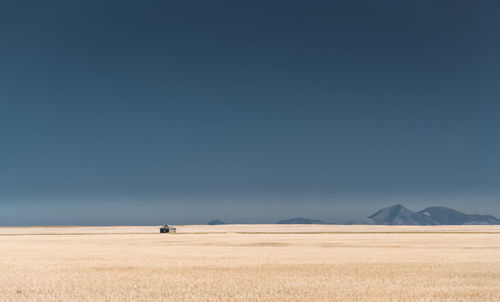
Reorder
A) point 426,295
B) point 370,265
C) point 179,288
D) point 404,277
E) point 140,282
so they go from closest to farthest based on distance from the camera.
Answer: point 426,295 < point 179,288 < point 140,282 < point 404,277 < point 370,265

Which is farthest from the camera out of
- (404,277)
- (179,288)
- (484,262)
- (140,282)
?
(484,262)

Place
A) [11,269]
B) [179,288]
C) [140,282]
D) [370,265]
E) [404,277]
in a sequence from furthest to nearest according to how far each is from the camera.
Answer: [370,265]
[11,269]
[404,277]
[140,282]
[179,288]

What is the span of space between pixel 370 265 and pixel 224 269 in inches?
408

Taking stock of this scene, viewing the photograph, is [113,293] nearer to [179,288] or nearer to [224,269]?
[179,288]

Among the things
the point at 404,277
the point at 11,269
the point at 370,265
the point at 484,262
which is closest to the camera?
the point at 404,277

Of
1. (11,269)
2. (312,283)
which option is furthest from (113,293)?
(11,269)

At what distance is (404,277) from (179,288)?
12.9m

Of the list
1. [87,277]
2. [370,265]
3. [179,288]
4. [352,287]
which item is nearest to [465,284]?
[352,287]

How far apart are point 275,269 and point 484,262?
1666 centimetres

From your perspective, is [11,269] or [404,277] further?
[11,269]

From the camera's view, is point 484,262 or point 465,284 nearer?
point 465,284

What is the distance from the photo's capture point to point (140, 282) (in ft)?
94.6

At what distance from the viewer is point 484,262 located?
40.8 m

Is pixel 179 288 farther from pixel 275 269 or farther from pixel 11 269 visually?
pixel 11 269
